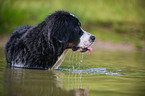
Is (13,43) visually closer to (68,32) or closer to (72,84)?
(68,32)

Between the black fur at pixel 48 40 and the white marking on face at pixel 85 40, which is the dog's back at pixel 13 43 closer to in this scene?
the black fur at pixel 48 40

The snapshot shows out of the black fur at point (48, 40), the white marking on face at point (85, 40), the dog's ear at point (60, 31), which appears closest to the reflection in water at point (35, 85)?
the black fur at point (48, 40)

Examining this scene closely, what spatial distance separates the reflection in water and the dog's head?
0.85 m

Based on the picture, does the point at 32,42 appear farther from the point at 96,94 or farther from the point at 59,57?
the point at 96,94

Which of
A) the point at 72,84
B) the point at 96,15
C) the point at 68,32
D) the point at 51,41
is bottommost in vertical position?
the point at 72,84

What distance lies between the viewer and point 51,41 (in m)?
5.27

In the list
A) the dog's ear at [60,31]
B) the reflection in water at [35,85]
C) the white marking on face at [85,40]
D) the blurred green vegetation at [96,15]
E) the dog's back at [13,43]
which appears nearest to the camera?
the reflection in water at [35,85]

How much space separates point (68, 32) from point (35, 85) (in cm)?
181

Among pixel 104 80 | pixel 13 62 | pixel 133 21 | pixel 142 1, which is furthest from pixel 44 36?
pixel 142 1

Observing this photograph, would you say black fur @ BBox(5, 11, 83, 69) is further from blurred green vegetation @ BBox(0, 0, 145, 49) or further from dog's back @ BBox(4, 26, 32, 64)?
blurred green vegetation @ BBox(0, 0, 145, 49)

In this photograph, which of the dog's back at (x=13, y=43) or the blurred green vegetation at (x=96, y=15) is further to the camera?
the blurred green vegetation at (x=96, y=15)

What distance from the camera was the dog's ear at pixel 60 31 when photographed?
5273 mm

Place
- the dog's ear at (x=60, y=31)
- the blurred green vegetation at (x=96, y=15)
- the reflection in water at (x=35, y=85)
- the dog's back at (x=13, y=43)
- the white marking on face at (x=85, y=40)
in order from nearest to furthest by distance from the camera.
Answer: the reflection in water at (x=35, y=85) → the dog's ear at (x=60, y=31) → the white marking on face at (x=85, y=40) → the dog's back at (x=13, y=43) → the blurred green vegetation at (x=96, y=15)

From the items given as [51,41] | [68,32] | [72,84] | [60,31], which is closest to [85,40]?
[68,32]
